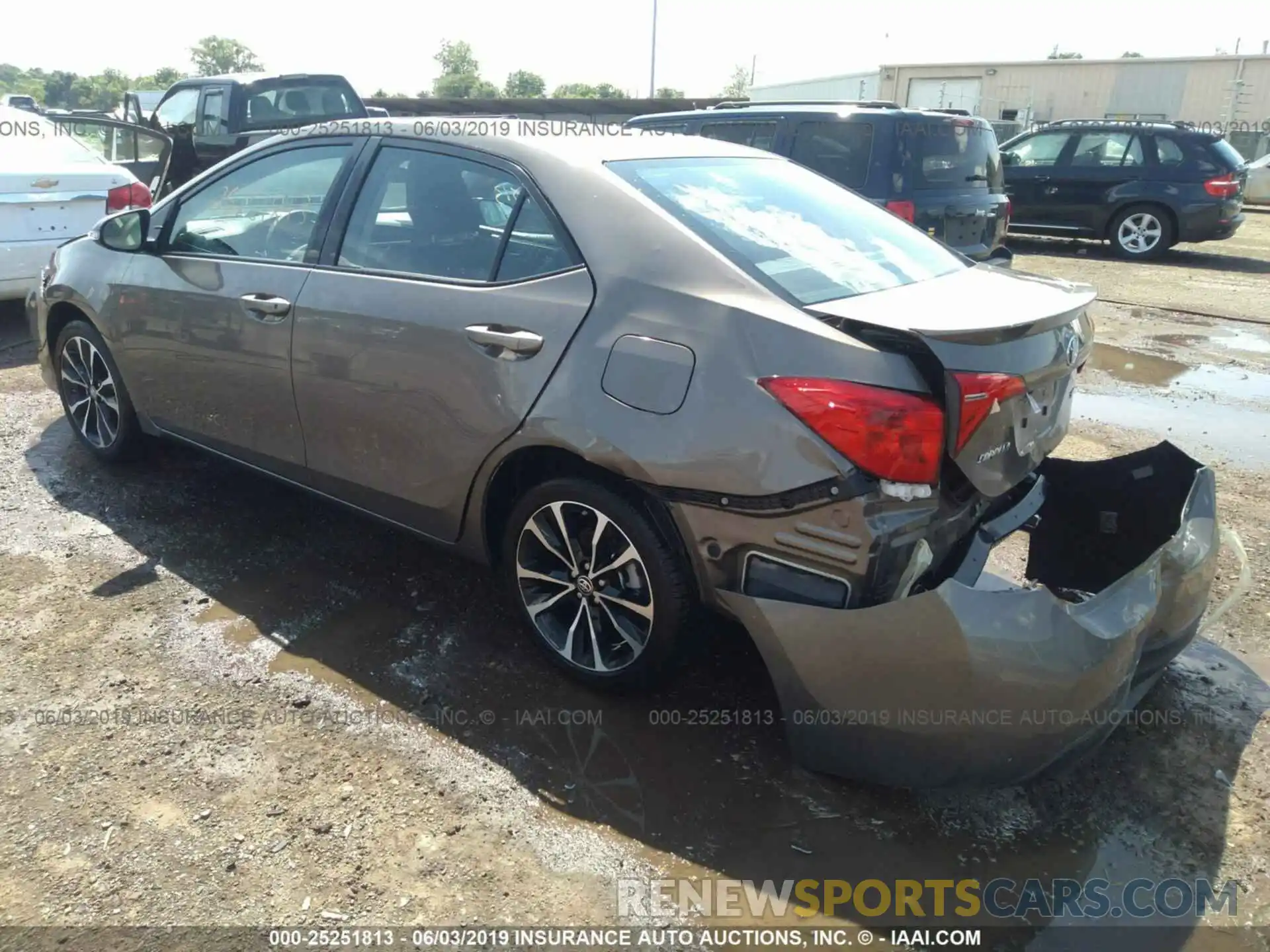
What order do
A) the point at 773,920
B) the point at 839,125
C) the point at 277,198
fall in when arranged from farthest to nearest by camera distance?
1. the point at 839,125
2. the point at 277,198
3. the point at 773,920

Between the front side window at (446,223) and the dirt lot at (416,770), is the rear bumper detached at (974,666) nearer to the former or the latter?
the dirt lot at (416,770)

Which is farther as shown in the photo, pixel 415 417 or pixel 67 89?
pixel 67 89

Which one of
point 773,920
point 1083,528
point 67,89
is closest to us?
point 773,920

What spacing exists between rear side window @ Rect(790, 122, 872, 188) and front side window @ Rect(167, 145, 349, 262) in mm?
4707

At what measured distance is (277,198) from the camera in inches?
147

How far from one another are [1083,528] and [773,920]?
1.91m

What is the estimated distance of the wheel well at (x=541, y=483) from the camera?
105 inches

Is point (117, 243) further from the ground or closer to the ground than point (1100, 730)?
further from the ground

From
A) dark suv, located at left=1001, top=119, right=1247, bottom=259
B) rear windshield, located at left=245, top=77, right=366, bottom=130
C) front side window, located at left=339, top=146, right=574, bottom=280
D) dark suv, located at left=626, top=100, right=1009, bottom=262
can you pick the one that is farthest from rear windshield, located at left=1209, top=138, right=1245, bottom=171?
front side window, located at left=339, top=146, right=574, bottom=280

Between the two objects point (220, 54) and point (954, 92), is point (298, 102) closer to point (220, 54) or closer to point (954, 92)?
point (954, 92)

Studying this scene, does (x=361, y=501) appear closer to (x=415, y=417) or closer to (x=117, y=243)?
(x=415, y=417)

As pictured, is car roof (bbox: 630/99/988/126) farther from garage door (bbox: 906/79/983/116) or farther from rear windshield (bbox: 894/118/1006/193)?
garage door (bbox: 906/79/983/116)

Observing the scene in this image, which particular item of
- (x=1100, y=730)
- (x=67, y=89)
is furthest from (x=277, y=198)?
(x=67, y=89)

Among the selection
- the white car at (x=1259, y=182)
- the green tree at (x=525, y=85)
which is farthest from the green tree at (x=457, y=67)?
Answer: the white car at (x=1259, y=182)
